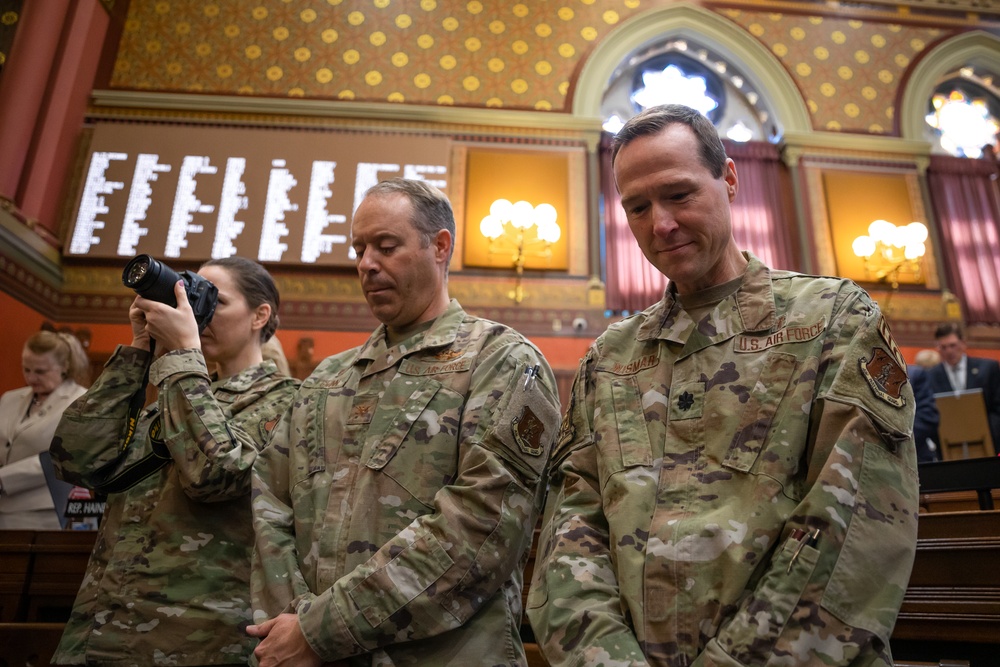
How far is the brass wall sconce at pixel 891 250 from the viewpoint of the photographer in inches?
235

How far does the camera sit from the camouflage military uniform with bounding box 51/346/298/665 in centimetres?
140

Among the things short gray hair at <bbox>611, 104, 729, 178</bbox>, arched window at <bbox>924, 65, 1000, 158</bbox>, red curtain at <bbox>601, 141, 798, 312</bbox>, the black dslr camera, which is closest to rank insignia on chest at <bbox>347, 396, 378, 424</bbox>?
the black dslr camera

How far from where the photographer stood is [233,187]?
19.4 feet

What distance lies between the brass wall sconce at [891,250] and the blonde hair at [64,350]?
18.8 feet

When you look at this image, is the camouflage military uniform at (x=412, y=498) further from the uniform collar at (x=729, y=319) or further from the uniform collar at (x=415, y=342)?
the uniform collar at (x=729, y=319)

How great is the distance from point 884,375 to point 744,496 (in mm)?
233

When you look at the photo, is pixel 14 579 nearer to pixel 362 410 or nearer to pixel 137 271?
pixel 137 271

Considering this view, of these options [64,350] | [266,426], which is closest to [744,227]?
[64,350]

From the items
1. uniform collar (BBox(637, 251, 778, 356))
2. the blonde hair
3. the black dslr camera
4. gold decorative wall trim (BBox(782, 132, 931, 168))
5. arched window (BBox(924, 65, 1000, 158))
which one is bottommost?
uniform collar (BBox(637, 251, 778, 356))

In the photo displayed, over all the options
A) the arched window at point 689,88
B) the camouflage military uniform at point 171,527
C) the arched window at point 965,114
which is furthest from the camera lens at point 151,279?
the arched window at point 965,114

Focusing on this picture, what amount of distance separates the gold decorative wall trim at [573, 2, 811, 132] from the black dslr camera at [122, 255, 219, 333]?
5.21m

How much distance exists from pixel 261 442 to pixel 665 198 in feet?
3.30

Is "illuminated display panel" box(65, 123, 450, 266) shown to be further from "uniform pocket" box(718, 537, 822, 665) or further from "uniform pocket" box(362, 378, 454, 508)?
"uniform pocket" box(718, 537, 822, 665)

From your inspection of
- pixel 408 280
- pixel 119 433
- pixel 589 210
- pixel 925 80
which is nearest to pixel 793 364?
pixel 408 280
